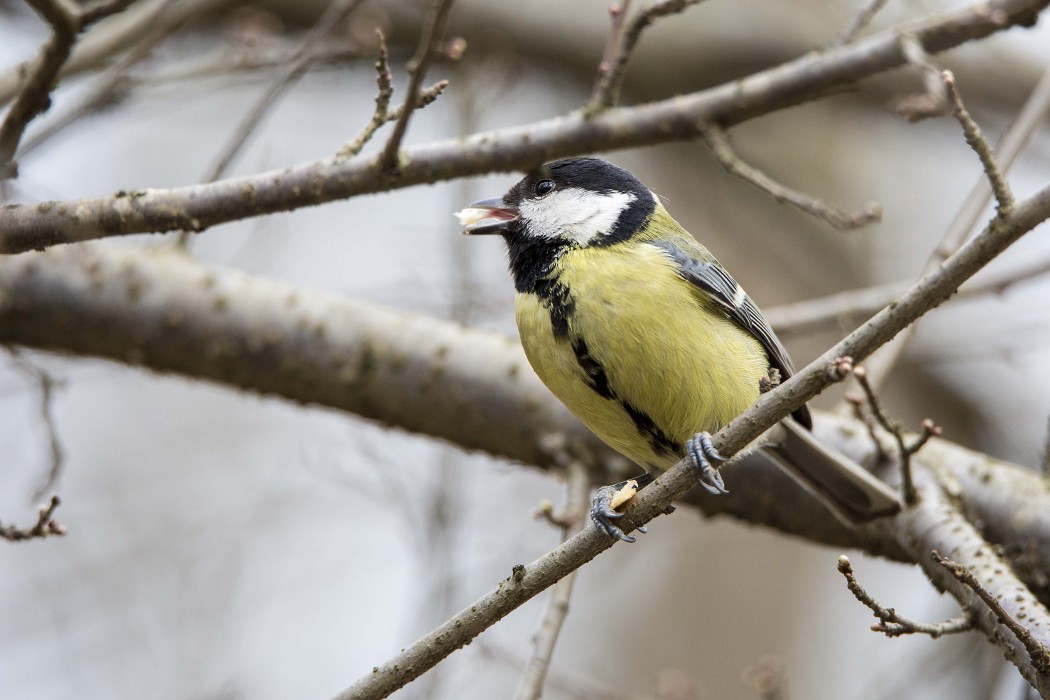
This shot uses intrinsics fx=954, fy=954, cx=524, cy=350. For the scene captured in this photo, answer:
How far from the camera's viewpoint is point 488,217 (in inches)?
124

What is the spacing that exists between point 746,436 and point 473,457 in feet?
8.19

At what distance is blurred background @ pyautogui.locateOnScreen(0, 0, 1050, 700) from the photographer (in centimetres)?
438

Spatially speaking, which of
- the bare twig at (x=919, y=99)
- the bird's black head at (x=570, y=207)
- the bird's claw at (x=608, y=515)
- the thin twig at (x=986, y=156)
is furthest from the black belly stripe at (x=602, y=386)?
the bare twig at (x=919, y=99)

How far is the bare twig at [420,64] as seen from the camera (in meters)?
2.06

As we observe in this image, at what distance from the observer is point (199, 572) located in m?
5.60

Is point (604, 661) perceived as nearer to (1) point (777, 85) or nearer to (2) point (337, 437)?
(2) point (337, 437)

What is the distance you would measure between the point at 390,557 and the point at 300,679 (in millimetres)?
917

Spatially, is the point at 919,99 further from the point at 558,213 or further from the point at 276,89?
the point at 276,89

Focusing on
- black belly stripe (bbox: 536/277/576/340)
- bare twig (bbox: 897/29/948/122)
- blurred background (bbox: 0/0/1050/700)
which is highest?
bare twig (bbox: 897/29/948/122)

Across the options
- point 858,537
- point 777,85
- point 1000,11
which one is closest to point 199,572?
point 858,537

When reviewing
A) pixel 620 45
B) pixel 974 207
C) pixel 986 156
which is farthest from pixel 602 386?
pixel 974 207

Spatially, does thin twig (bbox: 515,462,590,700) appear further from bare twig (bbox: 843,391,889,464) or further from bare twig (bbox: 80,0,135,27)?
bare twig (bbox: 80,0,135,27)

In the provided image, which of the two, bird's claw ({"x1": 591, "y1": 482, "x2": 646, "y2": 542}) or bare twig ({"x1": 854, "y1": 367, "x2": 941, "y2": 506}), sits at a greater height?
bare twig ({"x1": 854, "y1": 367, "x2": 941, "y2": 506})

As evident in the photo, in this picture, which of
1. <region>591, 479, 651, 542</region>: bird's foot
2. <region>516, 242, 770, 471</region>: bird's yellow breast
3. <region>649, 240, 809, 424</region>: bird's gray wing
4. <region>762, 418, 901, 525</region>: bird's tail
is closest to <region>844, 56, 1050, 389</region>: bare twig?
<region>762, 418, 901, 525</region>: bird's tail
